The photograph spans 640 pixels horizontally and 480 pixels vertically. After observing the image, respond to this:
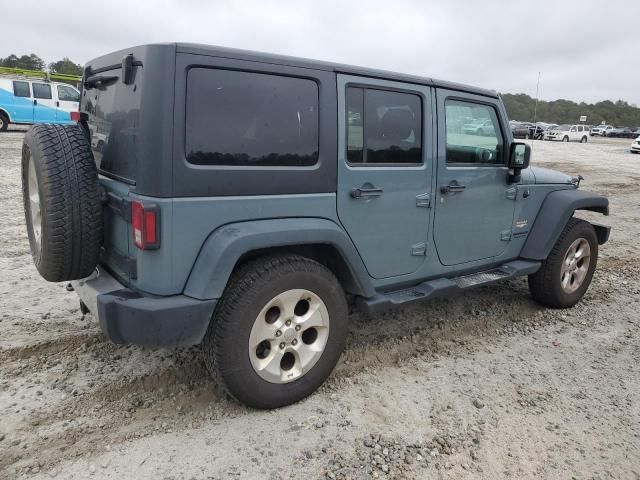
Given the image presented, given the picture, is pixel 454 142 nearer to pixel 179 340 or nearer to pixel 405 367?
pixel 405 367

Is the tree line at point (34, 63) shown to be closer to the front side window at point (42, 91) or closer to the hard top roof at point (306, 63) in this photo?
the front side window at point (42, 91)

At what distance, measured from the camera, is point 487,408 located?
9.71 feet

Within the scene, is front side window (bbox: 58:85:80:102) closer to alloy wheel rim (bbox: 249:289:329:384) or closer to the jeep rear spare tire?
the jeep rear spare tire

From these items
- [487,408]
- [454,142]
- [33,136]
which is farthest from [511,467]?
[33,136]

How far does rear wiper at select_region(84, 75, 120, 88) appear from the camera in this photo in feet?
9.37

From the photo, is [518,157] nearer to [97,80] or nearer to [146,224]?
[146,224]

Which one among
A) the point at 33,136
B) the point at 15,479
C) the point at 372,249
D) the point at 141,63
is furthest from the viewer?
the point at 372,249

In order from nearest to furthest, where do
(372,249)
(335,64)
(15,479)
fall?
(15,479), (335,64), (372,249)

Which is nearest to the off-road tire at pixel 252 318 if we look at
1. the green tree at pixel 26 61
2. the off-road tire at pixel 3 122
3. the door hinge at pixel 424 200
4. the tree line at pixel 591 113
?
the door hinge at pixel 424 200

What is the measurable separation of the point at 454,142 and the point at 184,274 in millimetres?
2175

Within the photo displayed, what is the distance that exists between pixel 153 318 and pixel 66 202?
0.75 metres

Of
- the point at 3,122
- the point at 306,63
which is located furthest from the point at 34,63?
the point at 306,63

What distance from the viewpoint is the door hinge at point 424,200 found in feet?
11.0

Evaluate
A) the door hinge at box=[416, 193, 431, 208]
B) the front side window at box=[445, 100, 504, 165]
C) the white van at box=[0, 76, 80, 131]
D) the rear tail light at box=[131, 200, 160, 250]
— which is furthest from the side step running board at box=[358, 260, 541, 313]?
the white van at box=[0, 76, 80, 131]
